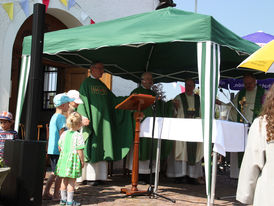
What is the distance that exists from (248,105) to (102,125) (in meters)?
2.57

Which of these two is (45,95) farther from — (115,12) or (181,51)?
(181,51)

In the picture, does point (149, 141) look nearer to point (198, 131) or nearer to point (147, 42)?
point (198, 131)

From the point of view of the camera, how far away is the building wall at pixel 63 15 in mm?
6664

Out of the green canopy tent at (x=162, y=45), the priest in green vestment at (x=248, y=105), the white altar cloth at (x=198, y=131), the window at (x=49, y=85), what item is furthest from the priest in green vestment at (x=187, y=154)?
the window at (x=49, y=85)

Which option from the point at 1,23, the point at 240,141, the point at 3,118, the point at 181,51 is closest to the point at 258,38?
the point at 181,51

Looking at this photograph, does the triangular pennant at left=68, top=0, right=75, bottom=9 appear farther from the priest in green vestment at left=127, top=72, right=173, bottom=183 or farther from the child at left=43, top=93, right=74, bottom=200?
the child at left=43, top=93, right=74, bottom=200

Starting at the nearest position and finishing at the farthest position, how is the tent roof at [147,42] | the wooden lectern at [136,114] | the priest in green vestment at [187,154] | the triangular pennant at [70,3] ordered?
the tent roof at [147,42] → the wooden lectern at [136,114] → the priest in green vestment at [187,154] → the triangular pennant at [70,3]

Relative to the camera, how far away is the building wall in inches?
262

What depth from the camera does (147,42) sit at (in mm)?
4598

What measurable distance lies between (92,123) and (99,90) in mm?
576

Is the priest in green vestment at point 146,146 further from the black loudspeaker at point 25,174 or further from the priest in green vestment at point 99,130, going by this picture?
the black loudspeaker at point 25,174

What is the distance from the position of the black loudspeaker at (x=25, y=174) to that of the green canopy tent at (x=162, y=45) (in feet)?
5.28

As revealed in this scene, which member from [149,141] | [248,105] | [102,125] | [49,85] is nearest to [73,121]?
[102,125]

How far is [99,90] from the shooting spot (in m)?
6.00
